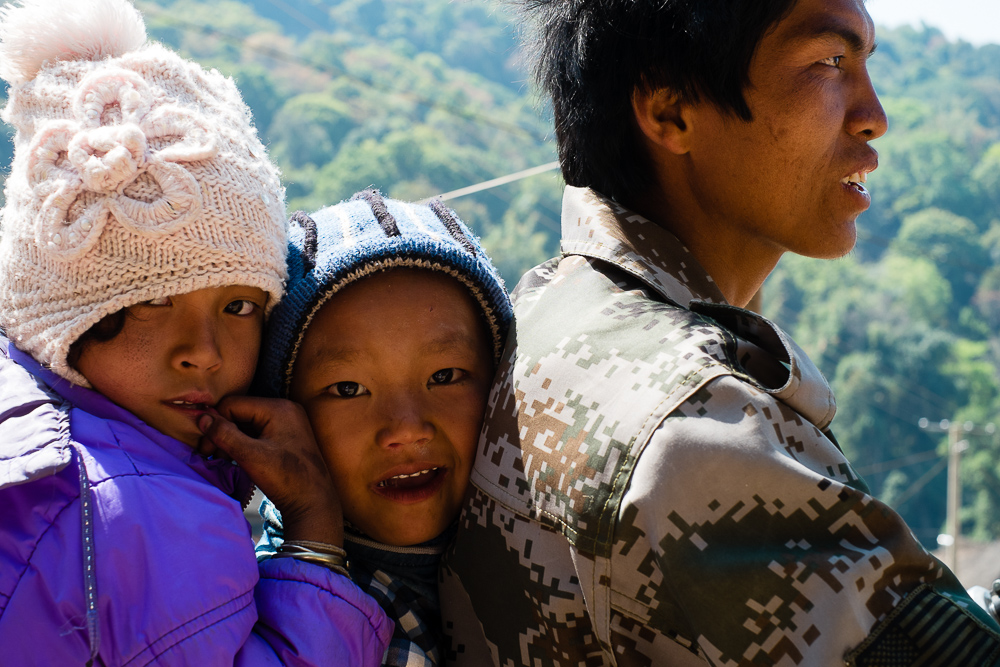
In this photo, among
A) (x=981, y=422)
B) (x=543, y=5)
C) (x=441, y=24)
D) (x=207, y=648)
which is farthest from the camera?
(x=441, y=24)

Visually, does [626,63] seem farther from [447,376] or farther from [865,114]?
[447,376]

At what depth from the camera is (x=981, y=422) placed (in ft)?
182

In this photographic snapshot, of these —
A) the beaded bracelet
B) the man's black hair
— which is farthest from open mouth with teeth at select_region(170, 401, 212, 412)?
the man's black hair

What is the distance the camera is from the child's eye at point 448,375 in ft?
6.03

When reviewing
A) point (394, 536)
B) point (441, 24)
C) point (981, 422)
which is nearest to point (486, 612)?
point (394, 536)

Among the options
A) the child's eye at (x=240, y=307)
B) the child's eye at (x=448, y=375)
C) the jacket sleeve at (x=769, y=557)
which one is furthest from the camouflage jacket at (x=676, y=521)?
the child's eye at (x=240, y=307)

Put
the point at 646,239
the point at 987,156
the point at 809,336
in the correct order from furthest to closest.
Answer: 1. the point at 987,156
2. the point at 809,336
3. the point at 646,239

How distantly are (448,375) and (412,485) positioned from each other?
0.79 feet

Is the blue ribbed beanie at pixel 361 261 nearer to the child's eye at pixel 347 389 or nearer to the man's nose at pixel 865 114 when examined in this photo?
the child's eye at pixel 347 389

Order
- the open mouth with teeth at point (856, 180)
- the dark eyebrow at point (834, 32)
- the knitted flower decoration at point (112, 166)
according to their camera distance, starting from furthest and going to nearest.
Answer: the open mouth with teeth at point (856, 180)
the dark eyebrow at point (834, 32)
the knitted flower decoration at point (112, 166)

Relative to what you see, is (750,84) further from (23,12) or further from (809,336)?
(809,336)

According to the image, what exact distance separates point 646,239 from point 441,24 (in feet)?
307

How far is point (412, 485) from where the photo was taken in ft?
5.88

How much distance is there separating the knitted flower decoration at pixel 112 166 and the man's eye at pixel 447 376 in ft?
1.88
